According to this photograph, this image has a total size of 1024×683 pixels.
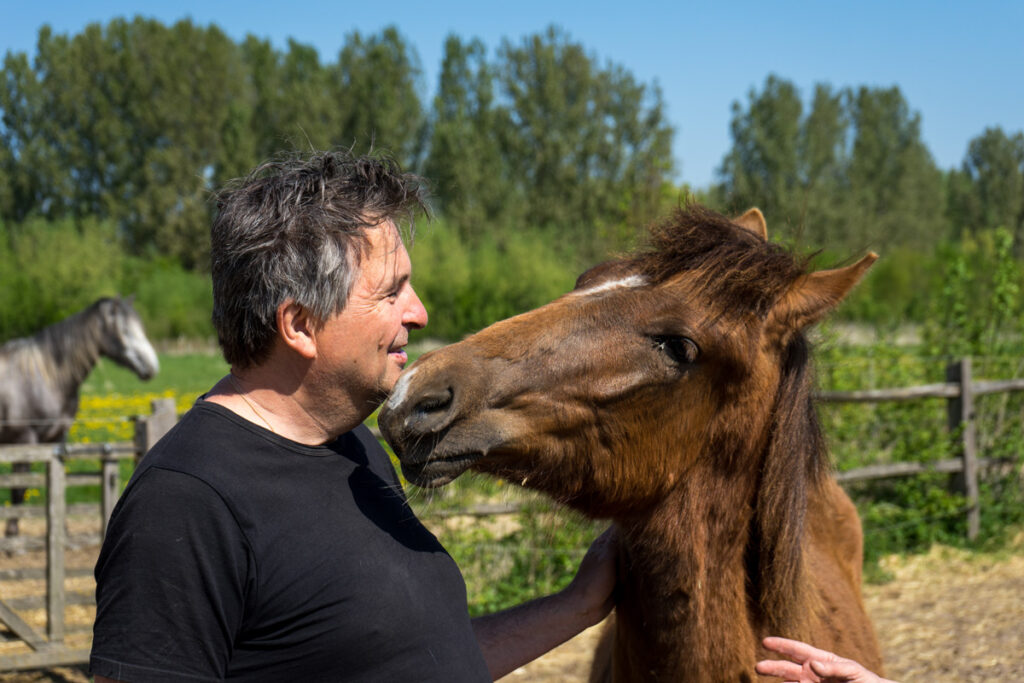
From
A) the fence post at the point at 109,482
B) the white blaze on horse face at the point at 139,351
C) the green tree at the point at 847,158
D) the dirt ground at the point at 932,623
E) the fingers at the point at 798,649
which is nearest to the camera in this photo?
the fingers at the point at 798,649

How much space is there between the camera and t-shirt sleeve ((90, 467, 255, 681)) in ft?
4.18

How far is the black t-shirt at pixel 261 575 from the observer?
4.24 ft

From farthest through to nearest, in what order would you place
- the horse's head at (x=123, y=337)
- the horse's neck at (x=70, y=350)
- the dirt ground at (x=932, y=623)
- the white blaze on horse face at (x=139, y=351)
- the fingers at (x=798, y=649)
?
the white blaze on horse face at (x=139, y=351)
the horse's head at (x=123, y=337)
the horse's neck at (x=70, y=350)
the dirt ground at (x=932, y=623)
the fingers at (x=798, y=649)

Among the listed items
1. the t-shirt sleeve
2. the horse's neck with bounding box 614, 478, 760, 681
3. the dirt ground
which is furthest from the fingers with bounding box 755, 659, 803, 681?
the dirt ground

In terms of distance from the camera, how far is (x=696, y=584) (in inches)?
81.6

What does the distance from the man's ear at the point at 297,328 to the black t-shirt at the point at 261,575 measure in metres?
0.18

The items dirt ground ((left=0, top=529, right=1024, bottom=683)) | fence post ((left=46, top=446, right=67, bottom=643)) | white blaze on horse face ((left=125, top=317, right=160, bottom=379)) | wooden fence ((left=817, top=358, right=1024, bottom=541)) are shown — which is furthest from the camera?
white blaze on horse face ((left=125, top=317, right=160, bottom=379))

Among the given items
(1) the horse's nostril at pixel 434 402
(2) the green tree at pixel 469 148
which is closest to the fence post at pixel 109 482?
(1) the horse's nostril at pixel 434 402

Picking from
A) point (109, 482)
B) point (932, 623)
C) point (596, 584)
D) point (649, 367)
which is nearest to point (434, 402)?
point (649, 367)

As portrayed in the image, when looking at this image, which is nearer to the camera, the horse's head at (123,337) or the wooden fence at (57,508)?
the wooden fence at (57,508)

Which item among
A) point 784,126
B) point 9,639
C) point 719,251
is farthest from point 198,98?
point 719,251

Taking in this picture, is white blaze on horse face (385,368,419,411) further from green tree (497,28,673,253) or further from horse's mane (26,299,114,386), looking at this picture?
green tree (497,28,673,253)

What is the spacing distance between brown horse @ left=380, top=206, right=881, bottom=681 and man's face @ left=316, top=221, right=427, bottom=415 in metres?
0.20

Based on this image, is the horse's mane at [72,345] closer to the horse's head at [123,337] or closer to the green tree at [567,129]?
the horse's head at [123,337]
